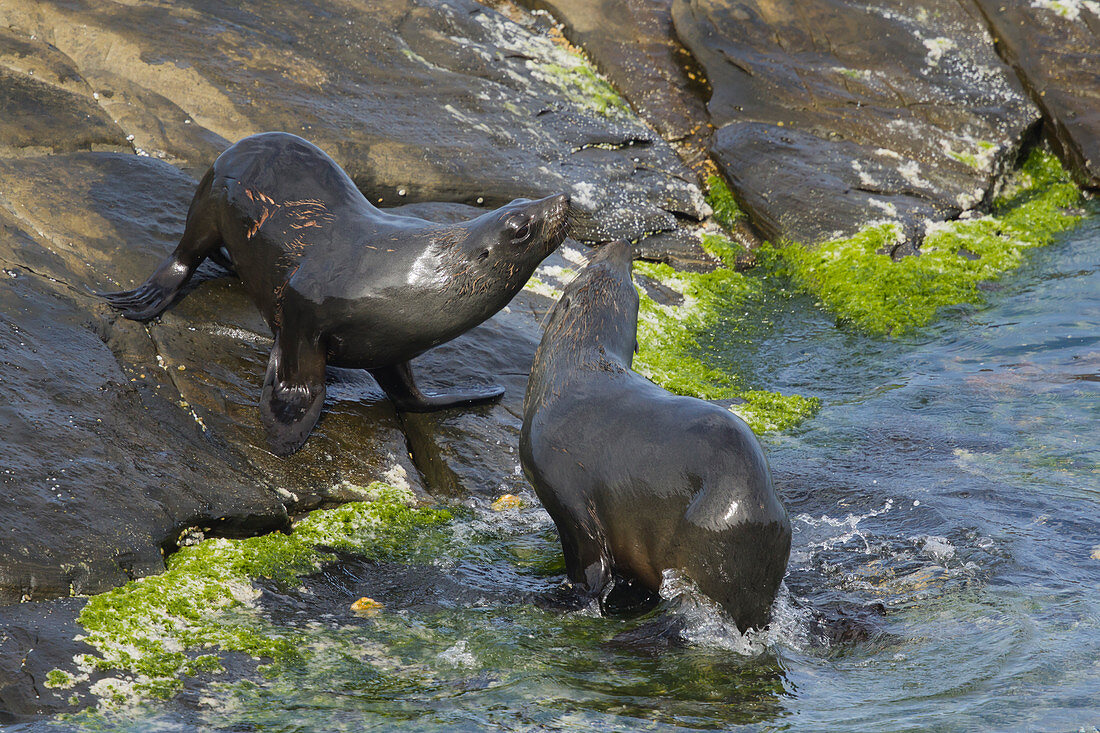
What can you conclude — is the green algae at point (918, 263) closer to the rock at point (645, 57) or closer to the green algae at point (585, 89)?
the rock at point (645, 57)

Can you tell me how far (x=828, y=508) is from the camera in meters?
6.04

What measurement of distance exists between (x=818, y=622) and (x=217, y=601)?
2.82 m

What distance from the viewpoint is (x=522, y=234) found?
20.3ft

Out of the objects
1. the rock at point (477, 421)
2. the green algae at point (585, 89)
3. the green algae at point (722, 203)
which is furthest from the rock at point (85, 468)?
the green algae at point (585, 89)

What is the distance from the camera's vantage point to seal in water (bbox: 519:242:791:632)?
4.45 m

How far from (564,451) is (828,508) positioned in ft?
6.39

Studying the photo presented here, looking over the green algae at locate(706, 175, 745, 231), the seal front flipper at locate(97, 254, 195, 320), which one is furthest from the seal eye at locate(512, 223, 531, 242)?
the green algae at locate(706, 175, 745, 231)

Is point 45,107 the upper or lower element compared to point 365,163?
lower

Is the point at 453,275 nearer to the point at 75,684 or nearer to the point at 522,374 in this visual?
the point at 522,374

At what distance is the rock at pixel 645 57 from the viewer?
12438 millimetres

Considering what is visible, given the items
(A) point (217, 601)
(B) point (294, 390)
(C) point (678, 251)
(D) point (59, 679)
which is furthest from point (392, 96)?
(D) point (59, 679)

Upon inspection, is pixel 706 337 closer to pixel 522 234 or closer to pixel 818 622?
pixel 522 234

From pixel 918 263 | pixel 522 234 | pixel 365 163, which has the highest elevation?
pixel 918 263

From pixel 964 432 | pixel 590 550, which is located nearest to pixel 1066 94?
pixel 964 432
